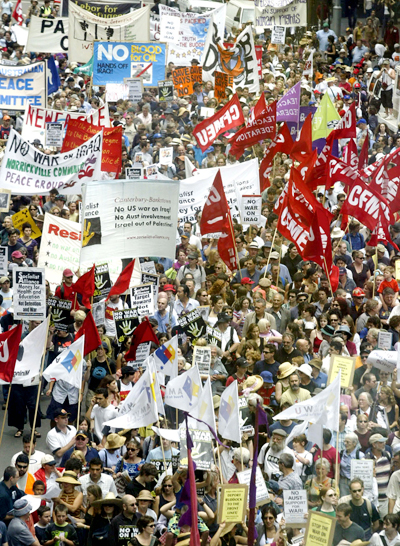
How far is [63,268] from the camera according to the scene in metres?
16.6

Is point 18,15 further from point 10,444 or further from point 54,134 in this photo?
point 10,444

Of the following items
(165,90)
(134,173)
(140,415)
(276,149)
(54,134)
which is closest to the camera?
(140,415)

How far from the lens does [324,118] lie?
21859 mm

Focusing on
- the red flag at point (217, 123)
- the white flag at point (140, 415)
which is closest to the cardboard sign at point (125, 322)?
the white flag at point (140, 415)

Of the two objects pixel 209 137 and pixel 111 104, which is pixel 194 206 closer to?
pixel 209 137

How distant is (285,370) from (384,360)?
43.4 inches

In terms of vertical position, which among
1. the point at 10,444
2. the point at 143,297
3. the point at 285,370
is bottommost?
the point at 10,444

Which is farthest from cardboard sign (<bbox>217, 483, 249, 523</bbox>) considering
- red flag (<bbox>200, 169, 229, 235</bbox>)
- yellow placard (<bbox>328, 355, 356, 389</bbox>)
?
red flag (<bbox>200, 169, 229, 235</bbox>)

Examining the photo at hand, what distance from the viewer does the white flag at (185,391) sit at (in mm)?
11250

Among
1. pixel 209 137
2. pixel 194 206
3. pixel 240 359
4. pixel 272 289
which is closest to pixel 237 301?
pixel 272 289

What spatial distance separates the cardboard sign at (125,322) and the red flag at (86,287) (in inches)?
29.6

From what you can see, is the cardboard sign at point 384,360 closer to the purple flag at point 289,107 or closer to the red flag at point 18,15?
the purple flag at point 289,107

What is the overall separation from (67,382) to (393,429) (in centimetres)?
378

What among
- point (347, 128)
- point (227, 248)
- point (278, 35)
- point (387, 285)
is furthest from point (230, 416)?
point (278, 35)
